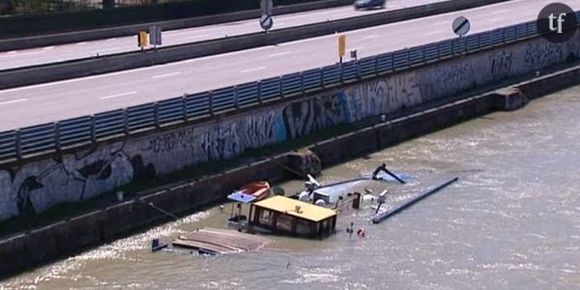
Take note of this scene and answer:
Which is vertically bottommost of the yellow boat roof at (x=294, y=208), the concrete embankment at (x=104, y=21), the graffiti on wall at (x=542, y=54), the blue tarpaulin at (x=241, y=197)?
the graffiti on wall at (x=542, y=54)

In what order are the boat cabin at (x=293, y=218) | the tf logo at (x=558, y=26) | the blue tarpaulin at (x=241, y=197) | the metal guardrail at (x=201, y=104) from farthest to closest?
the tf logo at (x=558, y=26), the blue tarpaulin at (x=241, y=197), the boat cabin at (x=293, y=218), the metal guardrail at (x=201, y=104)

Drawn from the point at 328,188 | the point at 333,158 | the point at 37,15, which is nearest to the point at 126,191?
the point at 328,188

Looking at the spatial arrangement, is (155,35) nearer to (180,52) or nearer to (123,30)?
(180,52)

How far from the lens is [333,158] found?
159 ft

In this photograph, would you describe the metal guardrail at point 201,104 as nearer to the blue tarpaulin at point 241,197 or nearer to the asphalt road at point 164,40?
the blue tarpaulin at point 241,197

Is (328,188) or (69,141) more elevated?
(69,141)

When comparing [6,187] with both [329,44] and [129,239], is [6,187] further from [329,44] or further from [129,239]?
[329,44]

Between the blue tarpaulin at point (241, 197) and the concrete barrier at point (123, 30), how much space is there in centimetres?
2367

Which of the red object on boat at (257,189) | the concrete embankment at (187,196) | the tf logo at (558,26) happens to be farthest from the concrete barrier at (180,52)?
the red object on boat at (257,189)

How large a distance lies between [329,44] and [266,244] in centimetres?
A: 3220

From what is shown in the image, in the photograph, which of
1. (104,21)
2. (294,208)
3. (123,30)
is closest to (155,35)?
(123,30)

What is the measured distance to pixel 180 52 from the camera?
60188 millimetres

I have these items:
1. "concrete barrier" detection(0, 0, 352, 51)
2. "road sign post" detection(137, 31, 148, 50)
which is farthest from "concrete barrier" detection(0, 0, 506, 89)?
"concrete barrier" detection(0, 0, 352, 51)

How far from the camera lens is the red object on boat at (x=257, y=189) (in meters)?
41.3
